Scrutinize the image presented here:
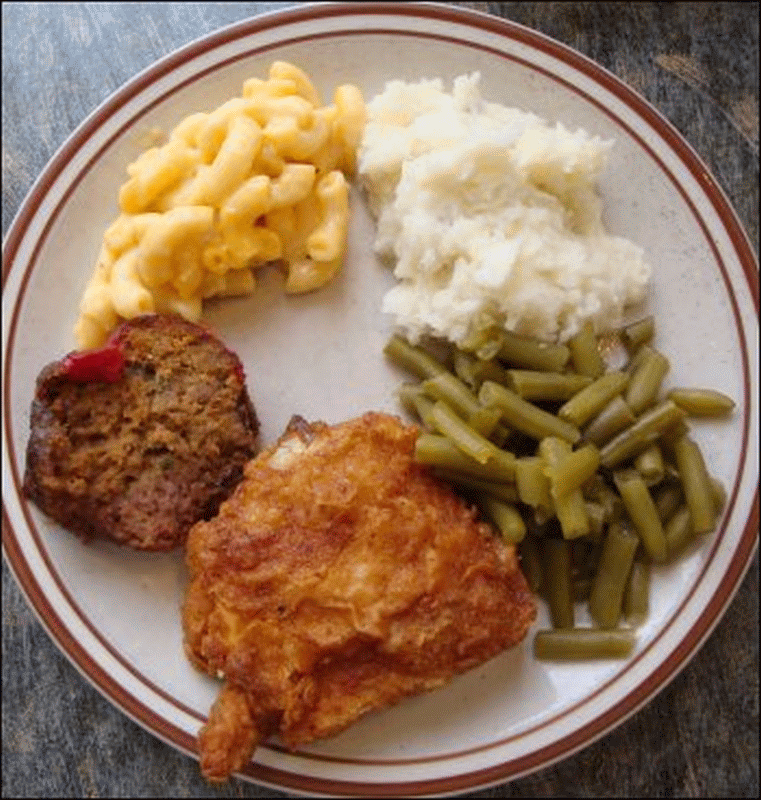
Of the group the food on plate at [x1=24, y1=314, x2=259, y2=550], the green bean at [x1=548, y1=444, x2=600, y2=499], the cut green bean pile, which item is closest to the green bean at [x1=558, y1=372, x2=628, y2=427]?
the cut green bean pile

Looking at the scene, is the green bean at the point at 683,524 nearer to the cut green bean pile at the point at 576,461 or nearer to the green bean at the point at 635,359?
the cut green bean pile at the point at 576,461

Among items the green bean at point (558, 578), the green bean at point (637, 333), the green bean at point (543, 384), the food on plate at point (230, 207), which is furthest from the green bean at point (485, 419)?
the food on plate at point (230, 207)

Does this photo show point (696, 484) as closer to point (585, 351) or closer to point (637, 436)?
point (637, 436)

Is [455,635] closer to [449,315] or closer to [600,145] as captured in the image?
[449,315]

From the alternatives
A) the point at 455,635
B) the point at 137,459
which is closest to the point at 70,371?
the point at 137,459

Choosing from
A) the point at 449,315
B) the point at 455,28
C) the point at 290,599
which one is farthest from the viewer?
the point at 455,28

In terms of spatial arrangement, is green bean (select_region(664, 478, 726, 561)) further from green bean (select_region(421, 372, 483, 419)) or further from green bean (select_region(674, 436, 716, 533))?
green bean (select_region(421, 372, 483, 419))
